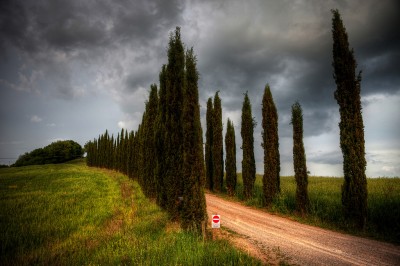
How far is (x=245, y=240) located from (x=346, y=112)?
915 centimetres

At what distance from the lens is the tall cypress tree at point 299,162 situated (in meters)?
15.1

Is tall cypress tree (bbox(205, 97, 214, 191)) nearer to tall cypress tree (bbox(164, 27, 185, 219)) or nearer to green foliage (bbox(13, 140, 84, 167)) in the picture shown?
tall cypress tree (bbox(164, 27, 185, 219))

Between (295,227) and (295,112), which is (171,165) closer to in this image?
(295,227)

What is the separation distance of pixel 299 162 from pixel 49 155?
8319 centimetres

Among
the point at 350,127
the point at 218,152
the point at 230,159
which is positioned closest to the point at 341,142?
the point at 350,127

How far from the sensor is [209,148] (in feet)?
94.3

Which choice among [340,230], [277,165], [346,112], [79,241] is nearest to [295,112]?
[346,112]

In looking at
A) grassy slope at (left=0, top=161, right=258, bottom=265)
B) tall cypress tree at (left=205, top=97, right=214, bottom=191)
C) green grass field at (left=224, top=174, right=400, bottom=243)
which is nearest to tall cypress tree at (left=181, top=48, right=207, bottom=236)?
grassy slope at (left=0, top=161, right=258, bottom=265)

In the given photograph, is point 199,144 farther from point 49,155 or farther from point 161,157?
point 49,155

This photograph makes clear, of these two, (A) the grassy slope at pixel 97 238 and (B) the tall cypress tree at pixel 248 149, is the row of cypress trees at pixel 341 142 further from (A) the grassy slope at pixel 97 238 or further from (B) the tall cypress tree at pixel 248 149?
(A) the grassy slope at pixel 97 238

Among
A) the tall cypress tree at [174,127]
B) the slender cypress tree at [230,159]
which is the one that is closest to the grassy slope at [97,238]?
the tall cypress tree at [174,127]

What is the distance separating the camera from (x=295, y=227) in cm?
1190

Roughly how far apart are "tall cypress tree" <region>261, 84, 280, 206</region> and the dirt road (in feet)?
17.6

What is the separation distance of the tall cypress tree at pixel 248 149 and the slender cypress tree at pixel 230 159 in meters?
2.66
